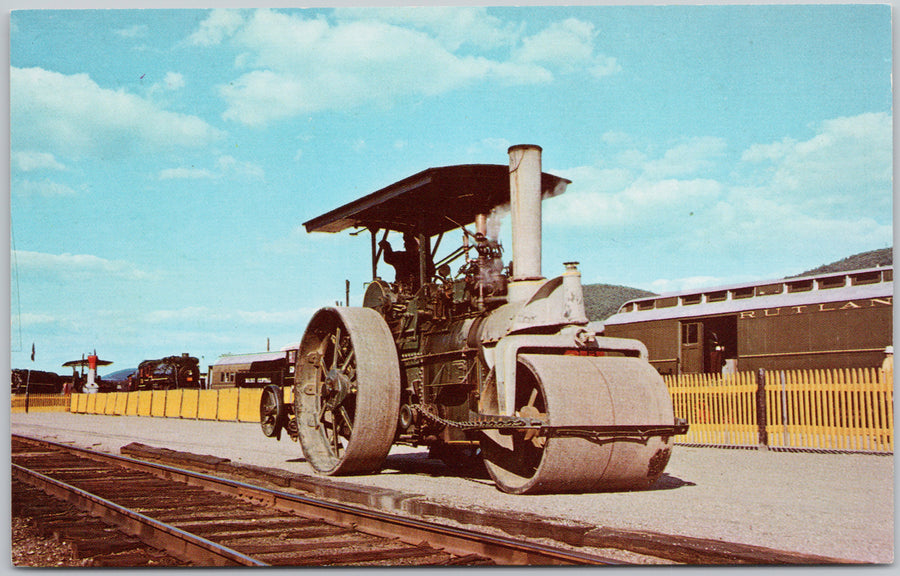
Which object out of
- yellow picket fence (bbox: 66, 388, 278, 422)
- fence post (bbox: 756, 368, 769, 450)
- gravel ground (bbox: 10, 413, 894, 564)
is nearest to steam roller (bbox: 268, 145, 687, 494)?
gravel ground (bbox: 10, 413, 894, 564)

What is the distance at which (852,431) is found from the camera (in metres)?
11.9

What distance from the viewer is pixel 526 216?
26.1ft

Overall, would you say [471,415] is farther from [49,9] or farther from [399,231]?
[49,9]

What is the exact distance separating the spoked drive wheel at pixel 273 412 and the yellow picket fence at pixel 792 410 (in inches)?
292

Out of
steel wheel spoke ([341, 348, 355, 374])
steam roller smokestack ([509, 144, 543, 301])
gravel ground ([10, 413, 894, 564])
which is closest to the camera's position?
gravel ground ([10, 413, 894, 564])

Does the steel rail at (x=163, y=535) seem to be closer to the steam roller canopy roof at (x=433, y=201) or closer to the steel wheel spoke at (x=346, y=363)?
the steel wheel spoke at (x=346, y=363)

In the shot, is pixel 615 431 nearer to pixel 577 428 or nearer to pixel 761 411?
pixel 577 428

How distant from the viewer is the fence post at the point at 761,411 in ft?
42.9

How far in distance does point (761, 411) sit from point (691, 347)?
7.35m

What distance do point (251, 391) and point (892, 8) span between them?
22.0 metres

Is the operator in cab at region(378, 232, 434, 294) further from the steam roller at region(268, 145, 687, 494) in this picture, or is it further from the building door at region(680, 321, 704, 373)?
the building door at region(680, 321, 704, 373)

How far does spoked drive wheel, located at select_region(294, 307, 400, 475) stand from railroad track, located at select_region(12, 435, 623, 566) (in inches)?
53.6

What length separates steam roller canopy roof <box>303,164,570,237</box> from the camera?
29.1 ft

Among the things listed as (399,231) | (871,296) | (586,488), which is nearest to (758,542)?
(586,488)
